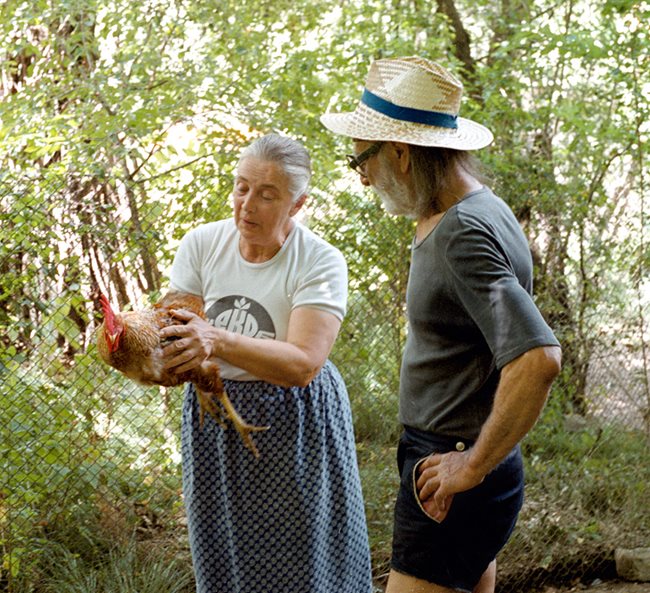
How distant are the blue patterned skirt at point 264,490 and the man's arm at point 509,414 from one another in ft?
2.15

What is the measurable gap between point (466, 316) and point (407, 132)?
1.58ft

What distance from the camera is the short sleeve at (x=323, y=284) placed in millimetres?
2562

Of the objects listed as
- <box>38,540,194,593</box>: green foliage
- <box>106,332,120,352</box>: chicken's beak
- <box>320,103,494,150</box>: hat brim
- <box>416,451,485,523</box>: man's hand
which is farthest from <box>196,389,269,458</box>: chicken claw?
<box>38,540,194,593</box>: green foliage

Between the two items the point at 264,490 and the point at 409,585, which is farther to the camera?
the point at 264,490

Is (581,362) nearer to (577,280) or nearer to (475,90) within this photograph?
(577,280)

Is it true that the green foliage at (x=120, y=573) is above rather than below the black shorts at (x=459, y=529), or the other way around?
below

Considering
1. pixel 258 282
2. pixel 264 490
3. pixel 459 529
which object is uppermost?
pixel 258 282

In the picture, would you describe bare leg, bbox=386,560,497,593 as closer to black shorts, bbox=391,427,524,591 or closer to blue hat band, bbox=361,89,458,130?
black shorts, bbox=391,427,524,591

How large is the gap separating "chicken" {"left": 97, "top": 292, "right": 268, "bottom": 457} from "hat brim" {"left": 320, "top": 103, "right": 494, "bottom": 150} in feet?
2.21

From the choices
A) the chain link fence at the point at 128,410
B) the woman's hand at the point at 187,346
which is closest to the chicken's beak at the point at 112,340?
the woman's hand at the point at 187,346

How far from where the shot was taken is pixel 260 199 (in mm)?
2604

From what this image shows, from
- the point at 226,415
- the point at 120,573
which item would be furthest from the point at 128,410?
the point at 226,415

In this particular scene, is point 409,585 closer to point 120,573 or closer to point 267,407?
point 267,407

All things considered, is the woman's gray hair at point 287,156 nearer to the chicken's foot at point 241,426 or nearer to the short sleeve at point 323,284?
the short sleeve at point 323,284
